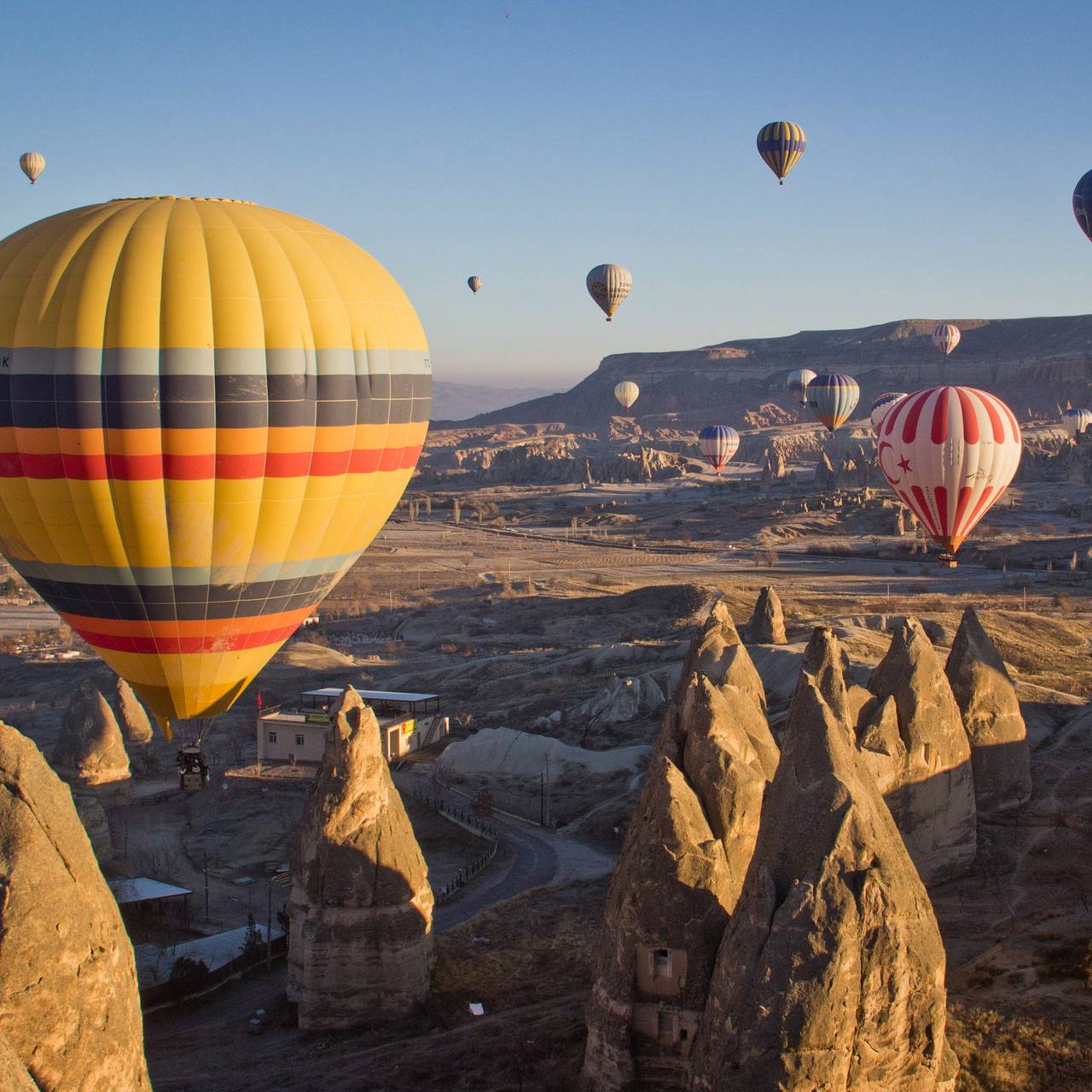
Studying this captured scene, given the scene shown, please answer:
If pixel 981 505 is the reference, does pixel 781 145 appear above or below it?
above

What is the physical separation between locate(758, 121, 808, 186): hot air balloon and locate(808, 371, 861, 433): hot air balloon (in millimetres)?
27346

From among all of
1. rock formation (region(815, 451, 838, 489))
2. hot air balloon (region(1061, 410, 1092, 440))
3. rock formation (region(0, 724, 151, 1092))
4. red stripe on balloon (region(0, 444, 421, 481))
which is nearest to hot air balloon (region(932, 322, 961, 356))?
hot air balloon (region(1061, 410, 1092, 440))

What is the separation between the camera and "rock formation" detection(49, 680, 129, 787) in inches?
1347

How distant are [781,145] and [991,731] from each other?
50.1m

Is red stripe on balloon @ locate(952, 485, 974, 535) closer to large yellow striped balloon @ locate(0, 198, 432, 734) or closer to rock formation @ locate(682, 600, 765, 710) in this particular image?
rock formation @ locate(682, 600, 765, 710)

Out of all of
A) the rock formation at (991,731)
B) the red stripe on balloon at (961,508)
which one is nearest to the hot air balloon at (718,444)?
the red stripe on balloon at (961,508)

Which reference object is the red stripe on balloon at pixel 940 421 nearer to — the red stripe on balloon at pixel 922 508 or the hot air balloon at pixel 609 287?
the red stripe on balloon at pixel 922 508

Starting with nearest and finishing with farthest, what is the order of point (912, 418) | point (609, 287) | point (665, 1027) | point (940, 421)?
point (665, 1027), point (940, 421), point (912, 418), point (609, 287)

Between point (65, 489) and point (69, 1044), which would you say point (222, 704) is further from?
point (69, 1044)

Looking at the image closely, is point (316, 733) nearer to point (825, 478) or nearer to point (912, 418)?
point (912, 418)

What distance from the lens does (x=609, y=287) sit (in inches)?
3334

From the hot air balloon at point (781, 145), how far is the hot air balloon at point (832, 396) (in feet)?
89.7

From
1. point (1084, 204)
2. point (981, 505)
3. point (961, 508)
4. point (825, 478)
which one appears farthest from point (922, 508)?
point (825, 478)

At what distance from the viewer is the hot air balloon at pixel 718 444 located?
108250mm
